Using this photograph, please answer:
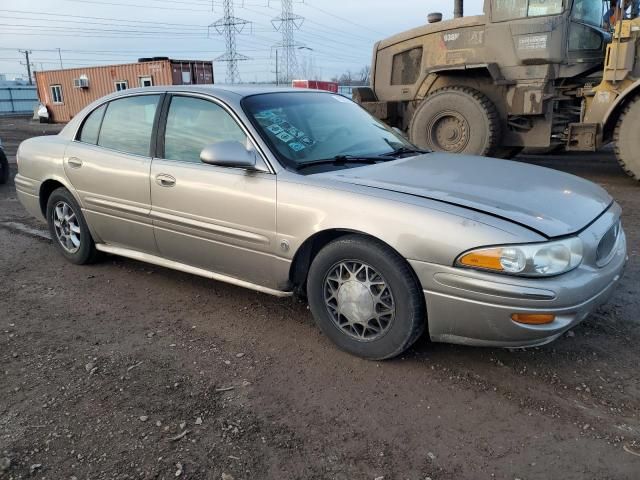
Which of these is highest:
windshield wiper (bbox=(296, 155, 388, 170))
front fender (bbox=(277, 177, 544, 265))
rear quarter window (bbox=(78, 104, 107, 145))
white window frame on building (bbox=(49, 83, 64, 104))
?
white window frame on building (bbox=(49, 83, 64, 104))

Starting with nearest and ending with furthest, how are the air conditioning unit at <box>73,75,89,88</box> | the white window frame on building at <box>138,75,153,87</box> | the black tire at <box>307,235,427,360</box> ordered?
the black tire at <box>307,235,427,360</box> < the white window frame on building at <box>138,75,153,87</box> < the air conditioning unit at <box>73,75,89,88</box>

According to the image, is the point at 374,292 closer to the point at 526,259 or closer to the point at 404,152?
the point at 526,259

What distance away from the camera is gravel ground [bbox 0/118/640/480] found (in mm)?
2316

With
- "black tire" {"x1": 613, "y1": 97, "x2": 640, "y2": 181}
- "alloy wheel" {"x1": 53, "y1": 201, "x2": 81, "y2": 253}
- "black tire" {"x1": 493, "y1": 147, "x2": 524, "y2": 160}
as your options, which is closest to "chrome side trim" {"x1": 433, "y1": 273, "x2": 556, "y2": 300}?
"alloy wheel" {"x1": 53, "y1": 201, "x2": 81, "y2": 253}

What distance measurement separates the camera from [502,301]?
2592 mm

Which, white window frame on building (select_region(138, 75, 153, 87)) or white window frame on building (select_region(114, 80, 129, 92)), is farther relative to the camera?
white window frame on building (select_region(114, 80, 129, 92))

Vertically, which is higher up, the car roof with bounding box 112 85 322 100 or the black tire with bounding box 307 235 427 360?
the car roof with bounding box 112 85 322 100

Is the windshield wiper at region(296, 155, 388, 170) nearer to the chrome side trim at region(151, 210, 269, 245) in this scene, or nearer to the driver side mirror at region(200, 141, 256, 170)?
the driver side mirror at region(200, 141, 256, 170)

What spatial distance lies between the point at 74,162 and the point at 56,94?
28.7 m

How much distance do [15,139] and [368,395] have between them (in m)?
20.3

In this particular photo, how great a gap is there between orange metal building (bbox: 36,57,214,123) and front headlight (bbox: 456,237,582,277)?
2279 centimetres

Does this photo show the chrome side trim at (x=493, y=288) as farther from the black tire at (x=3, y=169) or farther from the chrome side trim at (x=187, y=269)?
the black tire at (x=3, y=169)

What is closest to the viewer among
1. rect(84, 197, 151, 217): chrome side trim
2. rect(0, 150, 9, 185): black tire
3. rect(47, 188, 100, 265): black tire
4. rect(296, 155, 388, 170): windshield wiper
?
rect(296, 155, 388, 170): windshield wiper

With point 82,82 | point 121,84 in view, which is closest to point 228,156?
point 121,84
